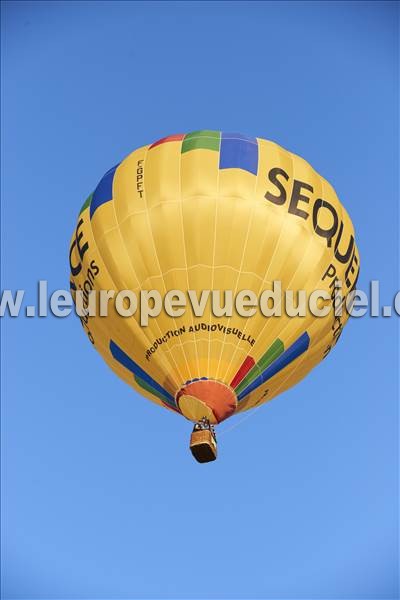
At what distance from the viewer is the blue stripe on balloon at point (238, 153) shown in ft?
38.8

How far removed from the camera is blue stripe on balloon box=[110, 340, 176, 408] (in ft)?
37.7

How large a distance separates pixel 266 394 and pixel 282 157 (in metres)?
2.93

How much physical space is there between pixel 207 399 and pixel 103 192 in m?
3.04

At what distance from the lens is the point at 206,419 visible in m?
11.0

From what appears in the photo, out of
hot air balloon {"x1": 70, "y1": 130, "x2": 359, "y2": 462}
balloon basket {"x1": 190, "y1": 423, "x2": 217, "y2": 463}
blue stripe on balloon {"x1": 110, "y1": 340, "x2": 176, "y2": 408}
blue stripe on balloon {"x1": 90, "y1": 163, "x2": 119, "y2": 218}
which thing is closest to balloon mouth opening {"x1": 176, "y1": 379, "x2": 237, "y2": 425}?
hot air balloon {"x1": 70, "y1": 130, "x2": 359, "y2": 462}

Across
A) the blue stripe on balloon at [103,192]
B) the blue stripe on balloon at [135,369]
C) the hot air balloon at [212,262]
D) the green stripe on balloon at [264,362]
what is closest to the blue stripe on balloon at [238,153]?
the hot air balloon at [212,262]

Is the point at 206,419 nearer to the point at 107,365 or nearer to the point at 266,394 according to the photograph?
the point at 266,394

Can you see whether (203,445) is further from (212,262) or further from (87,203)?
(87,203)

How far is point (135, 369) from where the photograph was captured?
1187 cm

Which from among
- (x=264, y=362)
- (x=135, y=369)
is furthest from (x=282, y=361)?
(x=135, y=369)

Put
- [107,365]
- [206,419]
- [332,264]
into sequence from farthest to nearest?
1. [107,365]
2. [332,264]
3. [206,419]

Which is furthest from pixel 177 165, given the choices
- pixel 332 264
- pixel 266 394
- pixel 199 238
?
pixel 266 394

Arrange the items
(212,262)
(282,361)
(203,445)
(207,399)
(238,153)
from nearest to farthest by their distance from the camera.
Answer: (203,445)
(207,399)
(212,262)
(282,361)
(238,153)

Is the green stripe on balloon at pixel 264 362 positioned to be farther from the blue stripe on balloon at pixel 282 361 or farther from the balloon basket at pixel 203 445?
the balloon basket at pixel 203 445
